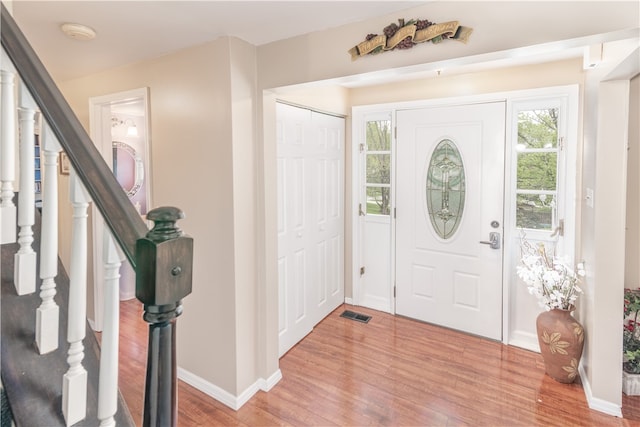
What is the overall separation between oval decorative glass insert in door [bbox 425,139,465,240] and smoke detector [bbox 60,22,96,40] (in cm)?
262

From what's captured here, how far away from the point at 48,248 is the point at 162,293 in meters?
0.38

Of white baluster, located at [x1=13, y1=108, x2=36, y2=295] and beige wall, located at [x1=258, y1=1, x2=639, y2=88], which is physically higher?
beige wall, located at [x1=258, y1=1, x2=639, y2=88]

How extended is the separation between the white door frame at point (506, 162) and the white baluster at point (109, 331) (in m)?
2.86

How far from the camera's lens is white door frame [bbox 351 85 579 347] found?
8.39 feet

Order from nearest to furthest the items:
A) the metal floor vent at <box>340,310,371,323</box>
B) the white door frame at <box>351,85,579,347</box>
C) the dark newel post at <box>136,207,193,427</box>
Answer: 1. the dark newel post at <box>136,207,193,427</box>
2. the white door frame at <box>351,85,579,347</box>
3. the metal floor vent at <box>340,310,371,323</box>

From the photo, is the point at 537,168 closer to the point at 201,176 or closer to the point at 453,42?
the point at 453,42

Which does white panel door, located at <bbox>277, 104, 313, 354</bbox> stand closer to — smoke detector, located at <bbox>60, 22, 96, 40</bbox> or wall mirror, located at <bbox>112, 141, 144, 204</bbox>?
smoke detector, located at <bbox>60, 22, 96, 40</bbox>

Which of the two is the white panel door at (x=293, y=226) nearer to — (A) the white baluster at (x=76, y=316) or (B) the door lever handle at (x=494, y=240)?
(B) the door lever handle at (x=494, y=240)

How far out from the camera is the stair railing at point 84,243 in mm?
652

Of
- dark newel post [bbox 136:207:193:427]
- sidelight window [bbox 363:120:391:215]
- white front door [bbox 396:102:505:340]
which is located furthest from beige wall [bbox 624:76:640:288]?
dark newel post [bbox 136:207:193:427]

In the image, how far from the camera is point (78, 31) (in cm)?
192

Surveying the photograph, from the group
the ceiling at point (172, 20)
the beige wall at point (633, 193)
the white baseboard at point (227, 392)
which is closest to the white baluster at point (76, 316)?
the ceiling at point (172, 20)

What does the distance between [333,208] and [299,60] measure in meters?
1.65

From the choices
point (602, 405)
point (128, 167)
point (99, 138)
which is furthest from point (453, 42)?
point (128, 167)
